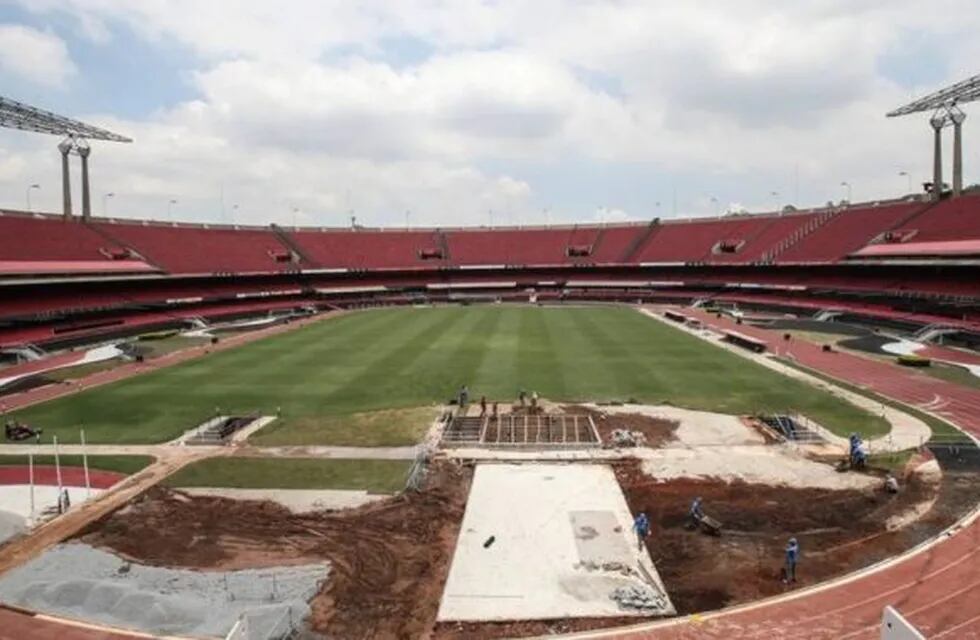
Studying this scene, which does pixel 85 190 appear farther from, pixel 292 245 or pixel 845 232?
pixel 845 232

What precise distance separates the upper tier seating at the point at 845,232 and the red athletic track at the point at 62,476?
70039 mm

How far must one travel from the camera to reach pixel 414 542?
64.4ft

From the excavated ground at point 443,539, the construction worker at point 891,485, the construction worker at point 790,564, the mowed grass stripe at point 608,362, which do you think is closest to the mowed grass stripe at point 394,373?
the mowed grass stripe at point 608,362

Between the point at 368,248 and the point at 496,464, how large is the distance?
82.9 m

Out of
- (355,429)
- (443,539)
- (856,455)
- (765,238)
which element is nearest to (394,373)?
(355,429)

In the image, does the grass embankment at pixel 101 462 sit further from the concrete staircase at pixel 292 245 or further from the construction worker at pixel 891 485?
the concrete staircase at pixel 292 245

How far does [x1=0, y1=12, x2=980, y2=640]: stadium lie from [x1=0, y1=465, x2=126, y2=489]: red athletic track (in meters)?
0.13

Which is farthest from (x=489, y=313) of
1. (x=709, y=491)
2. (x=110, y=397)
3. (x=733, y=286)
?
(x=709, y=491)

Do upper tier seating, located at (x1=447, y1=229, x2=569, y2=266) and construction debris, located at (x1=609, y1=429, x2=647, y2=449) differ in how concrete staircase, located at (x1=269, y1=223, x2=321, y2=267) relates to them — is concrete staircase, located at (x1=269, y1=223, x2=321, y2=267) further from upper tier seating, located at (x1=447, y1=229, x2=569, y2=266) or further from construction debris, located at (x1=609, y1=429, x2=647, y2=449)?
construction debris, located at (x1=609, y1=429, x2=647, y2=449)

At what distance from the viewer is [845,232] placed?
259 feet

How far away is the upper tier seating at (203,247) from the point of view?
81.9 meters

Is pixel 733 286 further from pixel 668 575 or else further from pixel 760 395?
pixel 668 575

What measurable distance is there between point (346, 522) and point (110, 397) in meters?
23.3

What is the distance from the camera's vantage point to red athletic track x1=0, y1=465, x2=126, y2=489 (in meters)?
24.6
